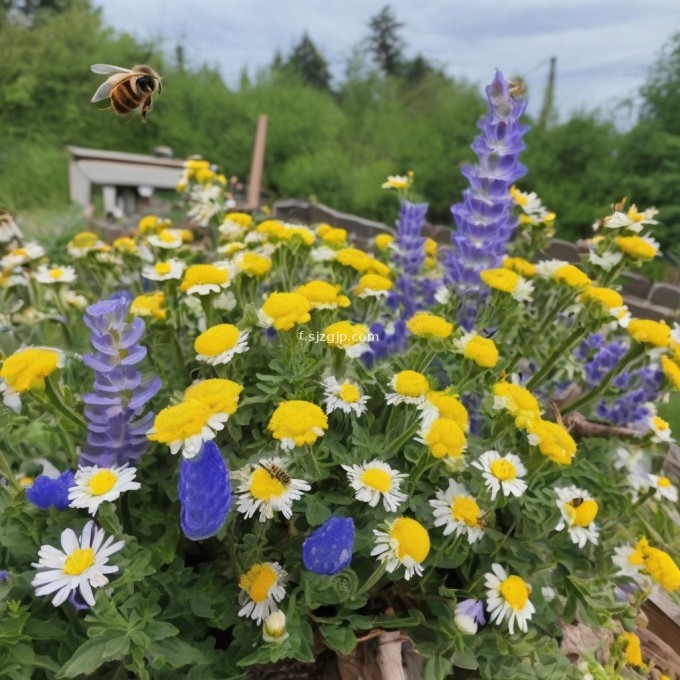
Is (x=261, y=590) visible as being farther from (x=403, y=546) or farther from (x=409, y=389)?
(x=409, y=389)

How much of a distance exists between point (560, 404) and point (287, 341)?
615 mm

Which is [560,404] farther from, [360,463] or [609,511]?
[360,463]

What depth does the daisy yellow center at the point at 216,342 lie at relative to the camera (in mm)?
709

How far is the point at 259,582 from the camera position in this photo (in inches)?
26.5

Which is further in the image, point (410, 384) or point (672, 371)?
point (672, 371)

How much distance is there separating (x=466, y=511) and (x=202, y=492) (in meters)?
0.33

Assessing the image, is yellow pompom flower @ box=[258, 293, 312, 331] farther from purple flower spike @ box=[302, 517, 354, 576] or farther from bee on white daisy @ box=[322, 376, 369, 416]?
purple flower spike @ box=[302, 517, 354, 576]

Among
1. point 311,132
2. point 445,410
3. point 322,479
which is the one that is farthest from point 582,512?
point 311,132

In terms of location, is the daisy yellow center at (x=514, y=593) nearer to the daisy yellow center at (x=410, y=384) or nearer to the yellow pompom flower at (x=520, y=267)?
the daisy yellow center at (x=410, y=384)

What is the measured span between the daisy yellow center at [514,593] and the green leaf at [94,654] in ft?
1.49

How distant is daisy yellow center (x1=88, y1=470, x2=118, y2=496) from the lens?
630mm

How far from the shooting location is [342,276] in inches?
39.5

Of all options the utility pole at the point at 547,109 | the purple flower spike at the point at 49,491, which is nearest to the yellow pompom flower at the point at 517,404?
the purple flower spike at the point at 49,491

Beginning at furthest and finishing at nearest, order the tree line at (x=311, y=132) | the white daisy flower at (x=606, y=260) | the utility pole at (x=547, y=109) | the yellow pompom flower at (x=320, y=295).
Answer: the utility pole at (x=547, y=109)
the tree line at (x=311, y=132)
the white daisy flower at (x=606, y=260)
the yellow pompom flower at (x=320, y=295)
